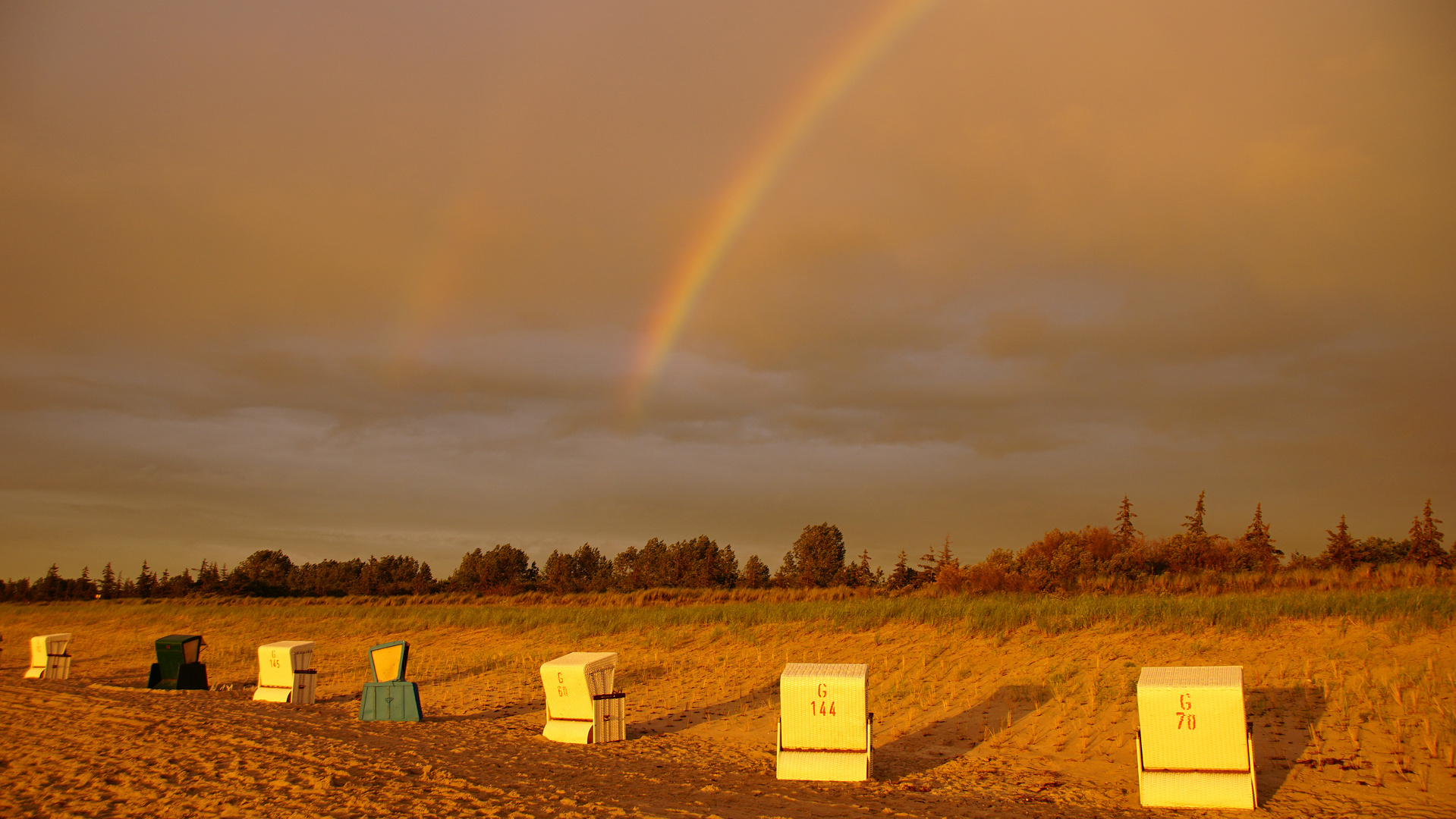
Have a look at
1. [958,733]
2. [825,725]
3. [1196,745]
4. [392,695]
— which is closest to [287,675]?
[392,695]

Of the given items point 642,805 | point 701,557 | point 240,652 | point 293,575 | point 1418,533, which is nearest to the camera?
point 642,805

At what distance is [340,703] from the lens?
72.0ft

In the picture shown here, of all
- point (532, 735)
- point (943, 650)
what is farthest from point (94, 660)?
point (943, 650)

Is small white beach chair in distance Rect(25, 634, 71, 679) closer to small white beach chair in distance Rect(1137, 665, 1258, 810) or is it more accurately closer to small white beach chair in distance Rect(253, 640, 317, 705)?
small white beach chair in distance Rect(253, 640, 317, 705)

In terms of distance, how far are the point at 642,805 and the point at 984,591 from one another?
27.9m

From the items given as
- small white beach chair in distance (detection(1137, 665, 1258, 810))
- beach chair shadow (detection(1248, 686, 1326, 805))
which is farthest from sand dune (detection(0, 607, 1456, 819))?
small white beach chair in distance (detection(1137, 665, 1258, 810))

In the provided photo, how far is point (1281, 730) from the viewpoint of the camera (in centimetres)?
1437

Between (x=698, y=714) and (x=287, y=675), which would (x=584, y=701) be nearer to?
(x=698, y=714)

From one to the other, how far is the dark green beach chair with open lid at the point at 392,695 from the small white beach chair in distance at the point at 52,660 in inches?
601

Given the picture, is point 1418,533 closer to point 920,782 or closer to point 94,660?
point 920,782

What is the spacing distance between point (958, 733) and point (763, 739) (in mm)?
3406

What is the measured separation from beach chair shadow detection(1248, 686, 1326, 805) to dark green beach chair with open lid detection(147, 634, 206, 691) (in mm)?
23118

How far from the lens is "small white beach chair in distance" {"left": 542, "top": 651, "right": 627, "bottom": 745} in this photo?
15.8 metres

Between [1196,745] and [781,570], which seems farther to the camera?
[781,570]
